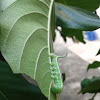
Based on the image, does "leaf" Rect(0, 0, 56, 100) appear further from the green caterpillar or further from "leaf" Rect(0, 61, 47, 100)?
"leaf" Rect(0, 61, 47, 100)

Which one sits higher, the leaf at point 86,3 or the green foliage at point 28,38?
the green foliage at point 28,38

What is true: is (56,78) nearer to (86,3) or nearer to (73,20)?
(73,20)

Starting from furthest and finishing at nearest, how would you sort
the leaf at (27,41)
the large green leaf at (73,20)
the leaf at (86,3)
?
the leaf at (86,3), the large green leaf at (73,20), the leaf at (27,41)


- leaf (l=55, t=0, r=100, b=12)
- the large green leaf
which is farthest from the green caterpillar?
leaf (l=55, t=0, r=100, b=12)

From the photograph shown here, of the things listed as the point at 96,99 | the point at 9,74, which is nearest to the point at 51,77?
the point at 9,74

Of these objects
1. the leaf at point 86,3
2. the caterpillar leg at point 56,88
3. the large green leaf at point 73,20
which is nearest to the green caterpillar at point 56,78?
the caterpillar leg at point 56,88

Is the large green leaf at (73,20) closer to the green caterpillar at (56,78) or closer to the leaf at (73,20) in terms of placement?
the leaf at (73,20)
